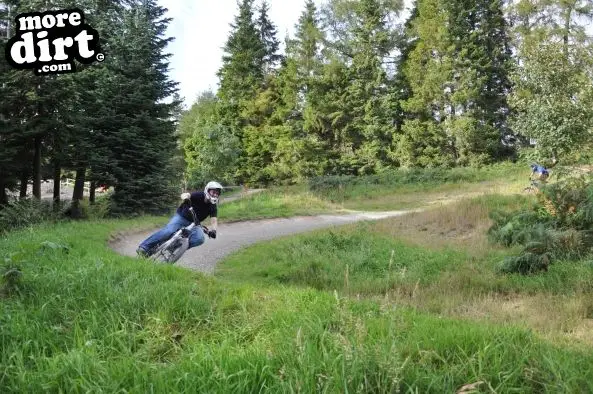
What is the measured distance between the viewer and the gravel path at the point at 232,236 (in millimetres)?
11141

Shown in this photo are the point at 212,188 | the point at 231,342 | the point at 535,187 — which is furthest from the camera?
the point at 535,187

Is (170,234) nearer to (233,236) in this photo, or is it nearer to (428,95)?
(233,236)

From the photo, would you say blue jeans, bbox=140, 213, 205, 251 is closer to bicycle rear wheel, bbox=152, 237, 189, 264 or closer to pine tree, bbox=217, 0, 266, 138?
bicycle rear wheel, bbox=152, 237, 189, 264

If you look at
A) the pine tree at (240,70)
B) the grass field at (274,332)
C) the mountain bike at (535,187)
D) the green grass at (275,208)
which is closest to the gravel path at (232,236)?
the green grass at (275,208)

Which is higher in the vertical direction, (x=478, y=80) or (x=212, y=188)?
(x=478, y=80)

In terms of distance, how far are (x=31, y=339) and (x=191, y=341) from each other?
1.23 meters

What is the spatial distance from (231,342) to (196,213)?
5.07 meters

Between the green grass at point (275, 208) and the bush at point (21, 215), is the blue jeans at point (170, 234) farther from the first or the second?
the green grass at point (275, 208)

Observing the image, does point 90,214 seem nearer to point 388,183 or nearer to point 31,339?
point 31,339

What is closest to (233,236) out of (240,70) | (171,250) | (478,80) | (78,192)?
(171,250)

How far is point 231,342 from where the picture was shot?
3.51m

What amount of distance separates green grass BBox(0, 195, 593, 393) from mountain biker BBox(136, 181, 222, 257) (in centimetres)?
198

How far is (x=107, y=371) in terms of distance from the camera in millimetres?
2980

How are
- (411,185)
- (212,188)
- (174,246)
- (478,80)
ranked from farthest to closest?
(478,80) → (411,185) → (212,188) → (174,246)
